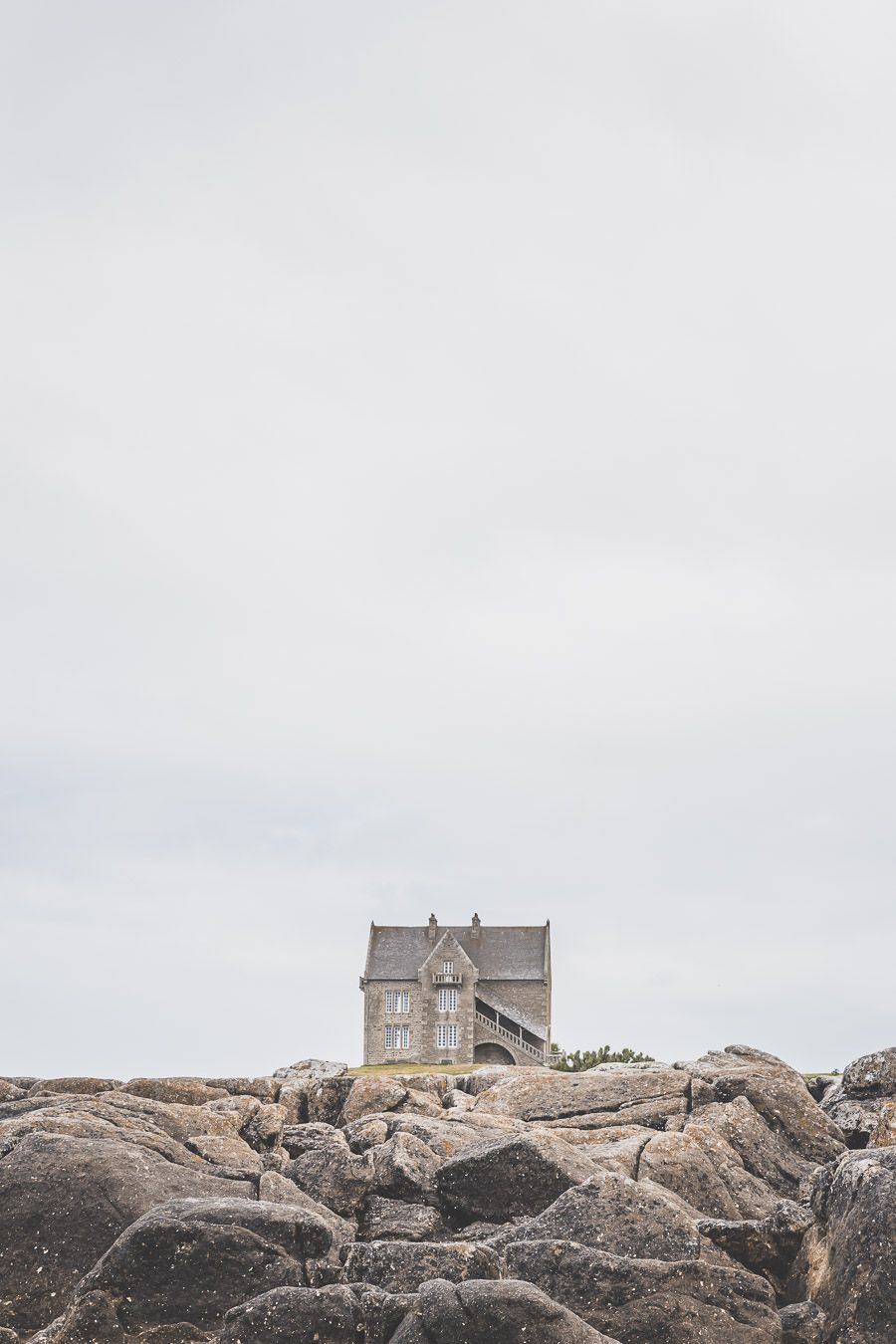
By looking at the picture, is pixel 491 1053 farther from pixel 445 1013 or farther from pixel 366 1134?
pixel 366 1134

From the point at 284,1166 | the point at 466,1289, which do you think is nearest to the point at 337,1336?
the point at 466,1289

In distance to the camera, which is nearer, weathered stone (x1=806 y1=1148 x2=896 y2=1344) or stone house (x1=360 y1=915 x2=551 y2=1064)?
weathered stone (x1=806 y1=1148 x2=896 y2=1344)

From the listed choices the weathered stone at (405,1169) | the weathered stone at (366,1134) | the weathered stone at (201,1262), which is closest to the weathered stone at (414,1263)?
the weathered stone at (201,1262)

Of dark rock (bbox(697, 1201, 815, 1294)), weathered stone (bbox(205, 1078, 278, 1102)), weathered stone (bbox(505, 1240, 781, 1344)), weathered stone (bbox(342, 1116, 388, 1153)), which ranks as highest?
weathered stone (bbox(205, 1078, 278, 1102))

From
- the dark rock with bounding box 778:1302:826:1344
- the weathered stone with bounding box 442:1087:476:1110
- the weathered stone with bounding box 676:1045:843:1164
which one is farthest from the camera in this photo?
the weathered stone with bounding box 442:1087:476:1110

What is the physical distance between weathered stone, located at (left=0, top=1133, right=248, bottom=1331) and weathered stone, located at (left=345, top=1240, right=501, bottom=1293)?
4.32 meters

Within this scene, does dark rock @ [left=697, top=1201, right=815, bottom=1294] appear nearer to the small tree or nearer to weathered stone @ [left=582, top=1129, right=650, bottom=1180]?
weathered stone @ [left=582, top=1129, right=650, bottom=1180]

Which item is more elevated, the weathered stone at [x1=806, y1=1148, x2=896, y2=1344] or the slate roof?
the slate roof

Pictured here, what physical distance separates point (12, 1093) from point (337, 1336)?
1753cm

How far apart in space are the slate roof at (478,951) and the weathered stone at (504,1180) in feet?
302

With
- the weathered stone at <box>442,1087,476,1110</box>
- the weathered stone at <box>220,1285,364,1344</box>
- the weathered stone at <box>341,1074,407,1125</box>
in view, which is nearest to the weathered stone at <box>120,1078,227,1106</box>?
the weathered stone at <box>341,1074,407,1125</box>

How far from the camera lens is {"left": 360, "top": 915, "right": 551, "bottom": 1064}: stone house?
11425cm

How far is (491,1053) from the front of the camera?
115938 mm

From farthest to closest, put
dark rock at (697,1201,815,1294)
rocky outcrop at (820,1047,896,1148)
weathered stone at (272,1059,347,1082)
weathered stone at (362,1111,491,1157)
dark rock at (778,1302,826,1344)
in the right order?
1. weathered stone at (272,1059,347,1082)
2. rocky outcrop at (820,1047,896,1148)
3. weathered stone at (362,1111,491,1157)
4. dark rock at (697,1201,815,1294)
5. dark rock at (778,1302,826,1344)
